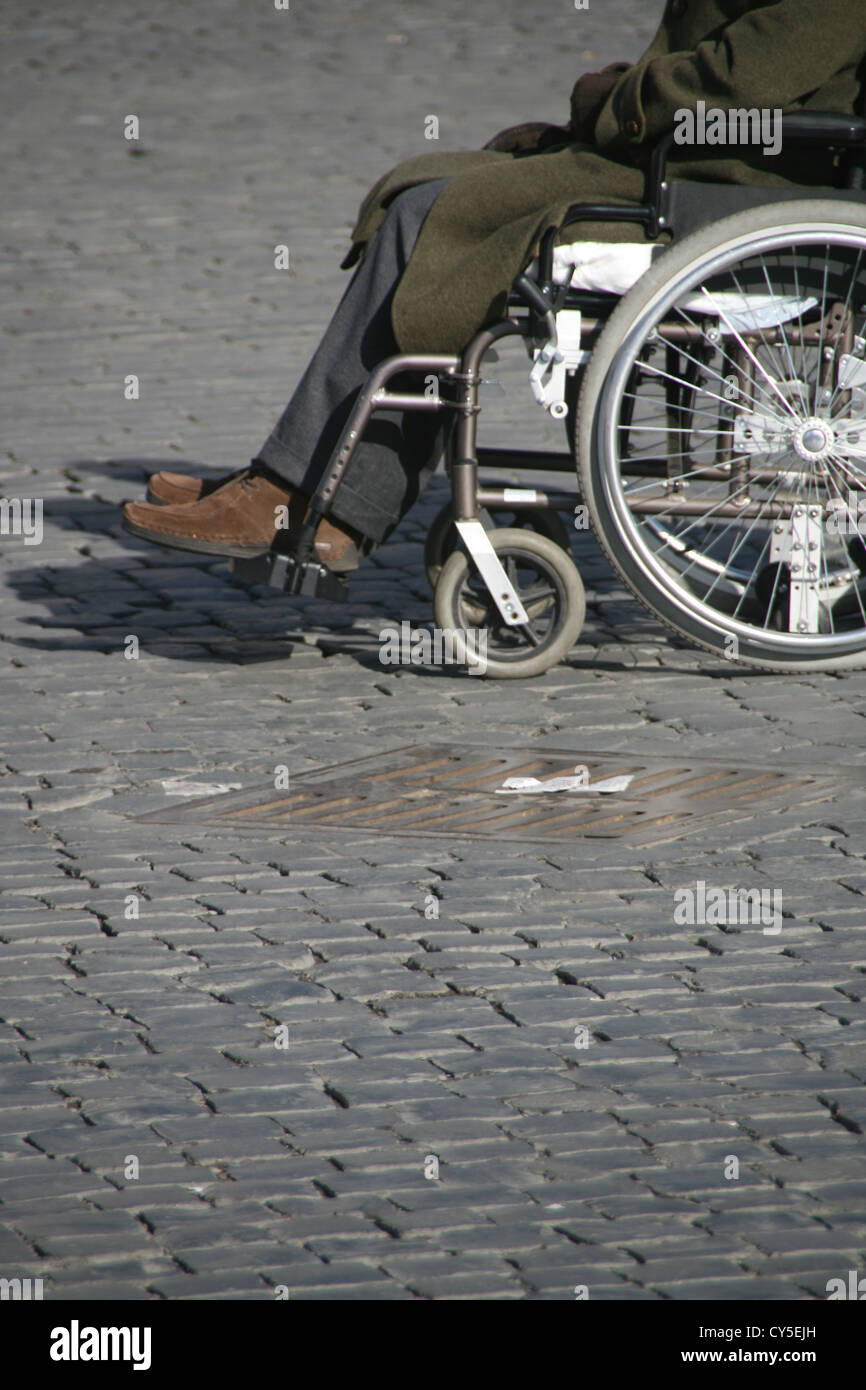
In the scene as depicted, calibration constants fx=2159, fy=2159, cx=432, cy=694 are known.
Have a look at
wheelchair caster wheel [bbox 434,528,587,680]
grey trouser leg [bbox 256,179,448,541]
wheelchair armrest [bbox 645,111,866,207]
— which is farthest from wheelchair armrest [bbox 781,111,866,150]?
wheelchair caster wheel [bbox 434,528,587,680]

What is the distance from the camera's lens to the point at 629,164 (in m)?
5.73

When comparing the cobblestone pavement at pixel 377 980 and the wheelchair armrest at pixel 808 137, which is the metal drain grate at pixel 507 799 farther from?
the wheelchair armrest at pixel 808 137

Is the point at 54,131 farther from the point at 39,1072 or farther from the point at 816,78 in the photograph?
the point at 39,1072

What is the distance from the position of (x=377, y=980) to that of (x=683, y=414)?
2.47 m

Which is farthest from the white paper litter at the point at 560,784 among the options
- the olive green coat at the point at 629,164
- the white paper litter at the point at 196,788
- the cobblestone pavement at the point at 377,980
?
the olive green coat at the point at 629,164

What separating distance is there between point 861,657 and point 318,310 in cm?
543

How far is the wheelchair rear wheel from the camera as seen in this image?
18.2ft

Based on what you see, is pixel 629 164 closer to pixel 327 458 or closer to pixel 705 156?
pixel 705 156

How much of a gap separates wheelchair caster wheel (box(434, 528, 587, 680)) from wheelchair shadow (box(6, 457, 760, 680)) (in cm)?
17

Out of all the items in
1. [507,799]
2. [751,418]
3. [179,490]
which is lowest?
[507,799]

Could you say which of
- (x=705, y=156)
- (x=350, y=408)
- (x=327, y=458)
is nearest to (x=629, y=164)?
(x=705, y=156)

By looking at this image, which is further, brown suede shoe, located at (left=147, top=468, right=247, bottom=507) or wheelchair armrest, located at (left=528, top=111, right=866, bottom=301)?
brown suede shoe, located at (left=147, top=468, right=247, bottom=507)

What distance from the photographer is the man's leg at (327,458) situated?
19.0 ft

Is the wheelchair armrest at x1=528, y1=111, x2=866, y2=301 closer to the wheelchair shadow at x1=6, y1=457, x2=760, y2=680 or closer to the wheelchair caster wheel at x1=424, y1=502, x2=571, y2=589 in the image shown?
the wheelchair caster wheel at x1=424, y1=502, x2=571, y2=589
